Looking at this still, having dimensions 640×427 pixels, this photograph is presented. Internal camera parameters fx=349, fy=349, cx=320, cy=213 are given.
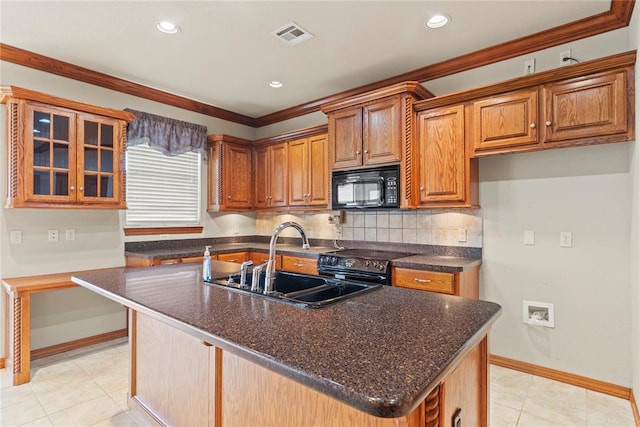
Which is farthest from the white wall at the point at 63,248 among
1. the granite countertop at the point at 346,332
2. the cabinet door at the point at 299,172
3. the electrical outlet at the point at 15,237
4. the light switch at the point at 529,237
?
the light switch at the point at 529,237

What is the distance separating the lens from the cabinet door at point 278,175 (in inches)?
172

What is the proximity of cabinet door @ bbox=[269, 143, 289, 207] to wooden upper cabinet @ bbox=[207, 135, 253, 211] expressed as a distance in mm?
387

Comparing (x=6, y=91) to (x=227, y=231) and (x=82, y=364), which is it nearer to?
(x=82, y=364)

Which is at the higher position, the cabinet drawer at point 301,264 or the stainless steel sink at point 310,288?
the stainless steel sink at point 310,288

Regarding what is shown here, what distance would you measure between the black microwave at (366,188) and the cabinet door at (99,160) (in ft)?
6.96

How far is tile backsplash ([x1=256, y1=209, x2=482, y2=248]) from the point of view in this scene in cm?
319

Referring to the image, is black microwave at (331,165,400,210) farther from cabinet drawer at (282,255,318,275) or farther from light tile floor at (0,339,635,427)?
light tile floor at (0,339,635,427)

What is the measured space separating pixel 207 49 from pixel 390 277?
A: 2516 millimetres

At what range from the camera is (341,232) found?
4.17 meters

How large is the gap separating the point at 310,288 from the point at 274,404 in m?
0.68

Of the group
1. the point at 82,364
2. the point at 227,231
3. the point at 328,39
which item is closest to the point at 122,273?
the point at 82,364

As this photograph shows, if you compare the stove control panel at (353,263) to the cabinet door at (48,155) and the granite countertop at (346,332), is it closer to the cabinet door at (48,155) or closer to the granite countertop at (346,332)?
the granite countertop at (346,332)

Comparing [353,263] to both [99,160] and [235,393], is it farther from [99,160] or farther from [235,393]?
[99,160]

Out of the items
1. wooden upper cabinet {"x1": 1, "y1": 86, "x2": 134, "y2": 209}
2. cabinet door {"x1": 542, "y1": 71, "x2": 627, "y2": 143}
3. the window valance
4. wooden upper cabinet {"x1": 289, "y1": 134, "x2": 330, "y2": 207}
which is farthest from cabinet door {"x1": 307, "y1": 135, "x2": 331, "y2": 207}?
cabinet door {"x1": 542, "y1": 71, "x2": 627, "y2": 143}
